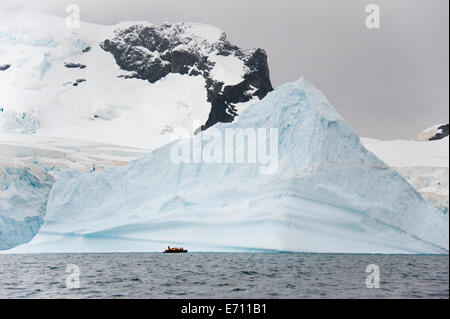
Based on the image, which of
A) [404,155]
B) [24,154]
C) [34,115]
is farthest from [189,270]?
[34,115]

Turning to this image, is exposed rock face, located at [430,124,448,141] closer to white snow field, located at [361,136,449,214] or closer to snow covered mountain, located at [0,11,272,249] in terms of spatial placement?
white snow field, located at [361,136,449,214]

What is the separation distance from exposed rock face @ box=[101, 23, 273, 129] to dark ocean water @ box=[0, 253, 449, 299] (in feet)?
267

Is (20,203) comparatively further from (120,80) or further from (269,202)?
(120,80)

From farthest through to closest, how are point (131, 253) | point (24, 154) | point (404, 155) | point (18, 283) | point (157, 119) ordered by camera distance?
point (157, 119), point (24, 154), point (404, 155), point (131, 253), point (18, 283)

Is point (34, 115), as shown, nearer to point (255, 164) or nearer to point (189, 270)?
point (255, 164)

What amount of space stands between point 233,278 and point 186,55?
98.3 m

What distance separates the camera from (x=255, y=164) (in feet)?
113

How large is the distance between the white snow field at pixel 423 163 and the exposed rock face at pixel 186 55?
5777 centimetres

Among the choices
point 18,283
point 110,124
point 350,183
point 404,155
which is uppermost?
point 110,124

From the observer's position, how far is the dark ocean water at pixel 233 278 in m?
20.3

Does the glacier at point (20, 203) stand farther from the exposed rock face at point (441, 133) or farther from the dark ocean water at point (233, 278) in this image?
the exposed rock face at point (441, 133)

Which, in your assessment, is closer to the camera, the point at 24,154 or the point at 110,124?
the point at 24,154

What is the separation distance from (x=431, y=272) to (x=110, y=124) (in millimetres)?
84478

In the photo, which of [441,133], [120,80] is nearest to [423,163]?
[441,133]
